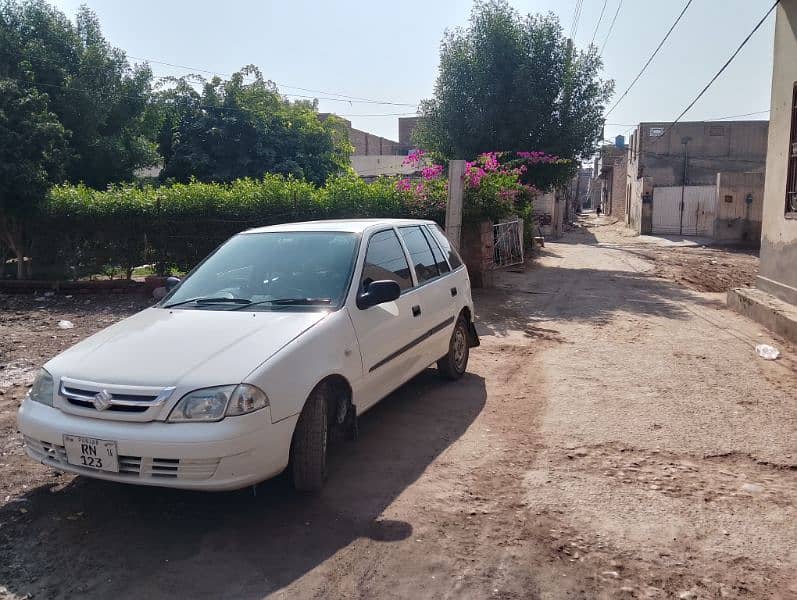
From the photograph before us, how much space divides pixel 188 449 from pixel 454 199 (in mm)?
8940

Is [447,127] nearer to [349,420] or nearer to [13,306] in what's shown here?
[13,306]

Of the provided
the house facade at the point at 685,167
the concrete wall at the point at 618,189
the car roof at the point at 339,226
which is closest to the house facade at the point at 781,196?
the car roof at the point at 339,226

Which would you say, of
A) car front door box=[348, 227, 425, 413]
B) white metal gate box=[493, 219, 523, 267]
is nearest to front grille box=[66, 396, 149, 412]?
car front door box=[348, 227, 425, 413]

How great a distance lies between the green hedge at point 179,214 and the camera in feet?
42.7

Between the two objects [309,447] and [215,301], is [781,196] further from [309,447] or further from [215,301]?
[309,447]

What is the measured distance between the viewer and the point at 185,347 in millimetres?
3945

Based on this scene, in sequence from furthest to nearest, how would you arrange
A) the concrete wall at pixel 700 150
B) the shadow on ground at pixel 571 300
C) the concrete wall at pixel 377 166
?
the concrete wall at pixel 377 166 → the concrete wall at pixel 700 150 → the shadow on ground at pixel 571 300

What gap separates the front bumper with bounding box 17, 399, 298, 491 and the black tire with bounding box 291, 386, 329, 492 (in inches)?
10.3

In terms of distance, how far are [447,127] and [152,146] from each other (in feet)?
32.1

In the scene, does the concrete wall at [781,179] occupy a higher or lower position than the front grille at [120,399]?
higher

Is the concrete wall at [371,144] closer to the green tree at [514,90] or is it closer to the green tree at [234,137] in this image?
the green tree at [234,137]

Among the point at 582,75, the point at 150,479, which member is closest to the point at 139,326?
the point at 150,479

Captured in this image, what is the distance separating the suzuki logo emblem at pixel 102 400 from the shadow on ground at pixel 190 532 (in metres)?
0.72

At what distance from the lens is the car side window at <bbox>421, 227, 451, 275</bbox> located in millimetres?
6406
